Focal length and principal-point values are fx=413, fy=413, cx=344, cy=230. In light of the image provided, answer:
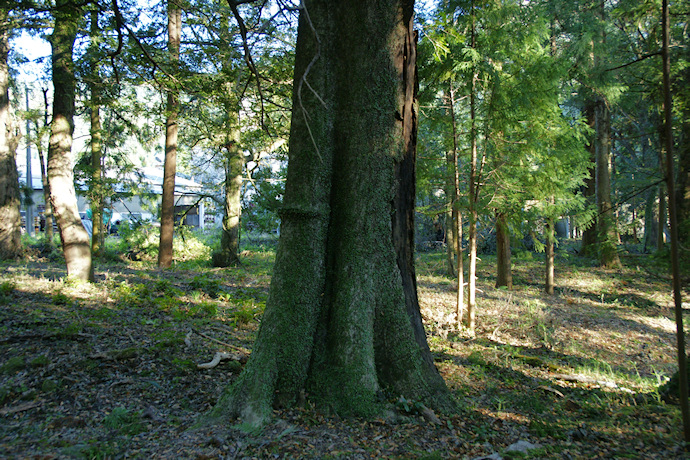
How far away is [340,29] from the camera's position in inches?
141

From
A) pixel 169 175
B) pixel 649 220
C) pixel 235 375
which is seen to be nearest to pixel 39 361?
pixel 235 375

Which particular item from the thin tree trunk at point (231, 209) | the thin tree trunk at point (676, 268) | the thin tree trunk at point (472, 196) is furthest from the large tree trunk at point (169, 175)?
the thin tree trunk at point (676, 268)

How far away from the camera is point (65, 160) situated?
7.11 meters

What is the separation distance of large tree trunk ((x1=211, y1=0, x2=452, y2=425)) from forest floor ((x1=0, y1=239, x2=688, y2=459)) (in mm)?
347

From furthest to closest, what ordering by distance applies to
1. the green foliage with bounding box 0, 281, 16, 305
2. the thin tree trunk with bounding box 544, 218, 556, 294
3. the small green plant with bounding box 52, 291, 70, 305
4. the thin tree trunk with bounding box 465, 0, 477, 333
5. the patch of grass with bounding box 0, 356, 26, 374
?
the thin tree trunk with bounding box 544, 218, 556, 294, the thin tree trunk with bounding box 465, 0, 477, 333, the small green plant with bounding box 52, 291, 70, 305, the green foliage with bounding box 0, 281, 16, 305, the patch of grass with bounding box 0, 356, 26, 374

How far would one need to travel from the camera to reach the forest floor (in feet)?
9.55

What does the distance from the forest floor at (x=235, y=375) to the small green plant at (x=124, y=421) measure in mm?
11

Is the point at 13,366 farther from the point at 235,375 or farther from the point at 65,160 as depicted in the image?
the point at 65,160

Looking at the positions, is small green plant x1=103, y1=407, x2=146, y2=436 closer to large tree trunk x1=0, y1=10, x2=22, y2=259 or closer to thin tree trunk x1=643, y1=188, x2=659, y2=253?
large tree trunk x1=0, y1=10, x2=22, y2=259

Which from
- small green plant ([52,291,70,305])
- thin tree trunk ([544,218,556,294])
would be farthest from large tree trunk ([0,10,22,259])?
thin tree trunk ([544,218,556,294])

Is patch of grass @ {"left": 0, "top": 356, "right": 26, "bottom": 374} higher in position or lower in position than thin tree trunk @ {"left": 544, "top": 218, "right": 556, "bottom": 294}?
lower

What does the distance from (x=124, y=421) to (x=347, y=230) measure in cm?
225

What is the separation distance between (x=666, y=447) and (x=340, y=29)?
4141 millimetres

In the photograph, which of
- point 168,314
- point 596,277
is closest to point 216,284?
point 168,314
